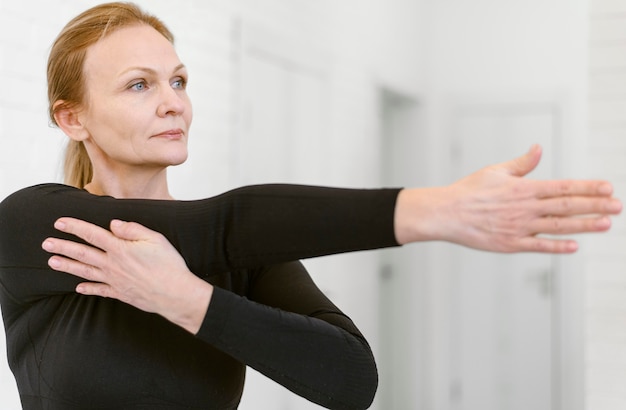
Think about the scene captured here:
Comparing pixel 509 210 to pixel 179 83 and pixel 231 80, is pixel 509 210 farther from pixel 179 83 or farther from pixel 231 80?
pixel 231 80

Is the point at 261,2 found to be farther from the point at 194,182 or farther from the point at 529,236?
the point at 529,236

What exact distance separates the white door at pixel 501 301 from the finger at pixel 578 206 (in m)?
4.71

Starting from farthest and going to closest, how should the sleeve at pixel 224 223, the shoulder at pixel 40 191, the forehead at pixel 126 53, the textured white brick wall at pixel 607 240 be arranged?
1. the textured white brick wall at pixel 607 240
2. the forehead at pixel 126 53
3. the shoulder at pixel 40 191
4. the sleeve at pixel 224 223

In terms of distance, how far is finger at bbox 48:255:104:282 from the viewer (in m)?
1.05

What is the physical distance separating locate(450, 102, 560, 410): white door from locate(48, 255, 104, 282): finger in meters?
4.66

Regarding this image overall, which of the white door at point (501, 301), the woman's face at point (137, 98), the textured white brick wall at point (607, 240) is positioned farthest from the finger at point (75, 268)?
the white door at point (501, 301)

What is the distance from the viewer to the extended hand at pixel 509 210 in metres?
0.79

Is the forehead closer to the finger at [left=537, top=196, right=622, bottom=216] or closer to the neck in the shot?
the neck

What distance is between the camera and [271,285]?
4.22 ft

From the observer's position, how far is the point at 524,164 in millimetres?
826

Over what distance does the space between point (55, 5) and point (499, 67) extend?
409 cm

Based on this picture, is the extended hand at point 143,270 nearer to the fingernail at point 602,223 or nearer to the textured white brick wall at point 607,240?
the fingernail at point 602,223

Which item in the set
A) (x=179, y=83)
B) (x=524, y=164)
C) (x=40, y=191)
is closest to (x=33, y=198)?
(x=40, y=191)

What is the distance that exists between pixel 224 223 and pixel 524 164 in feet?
1.25
